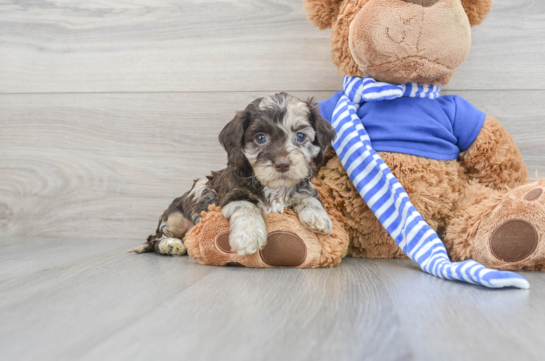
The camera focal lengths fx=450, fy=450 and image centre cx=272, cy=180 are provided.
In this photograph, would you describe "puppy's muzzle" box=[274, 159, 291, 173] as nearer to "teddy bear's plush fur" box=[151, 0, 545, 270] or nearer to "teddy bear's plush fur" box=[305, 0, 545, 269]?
"teddy bear's plush fur" box=[151, 0, 545, 270]

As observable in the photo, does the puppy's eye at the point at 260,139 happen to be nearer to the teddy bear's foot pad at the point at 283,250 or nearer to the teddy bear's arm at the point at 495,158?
the teddy bear's foot pad at the point at 283,250

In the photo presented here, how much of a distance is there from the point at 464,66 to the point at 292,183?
→ 4.48 ft

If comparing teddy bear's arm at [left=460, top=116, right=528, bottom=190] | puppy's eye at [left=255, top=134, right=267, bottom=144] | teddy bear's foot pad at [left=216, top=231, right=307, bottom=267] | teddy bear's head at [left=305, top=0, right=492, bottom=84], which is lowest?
teddy bear's foot pad at [left=216, top=231, right=307, bottom=267]

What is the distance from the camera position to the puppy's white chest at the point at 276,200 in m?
1.84

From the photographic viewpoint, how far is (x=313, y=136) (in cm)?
183

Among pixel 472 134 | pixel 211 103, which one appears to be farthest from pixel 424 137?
pixel 211 103

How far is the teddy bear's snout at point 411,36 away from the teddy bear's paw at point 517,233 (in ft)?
2.01

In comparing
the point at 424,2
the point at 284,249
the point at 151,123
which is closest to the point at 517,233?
the point at 284,249

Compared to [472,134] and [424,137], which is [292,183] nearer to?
[424,137]

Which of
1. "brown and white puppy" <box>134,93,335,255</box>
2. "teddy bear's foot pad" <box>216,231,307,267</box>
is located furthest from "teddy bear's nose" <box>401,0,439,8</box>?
"teddy bear's foot pad" <box>216,231,307,267</box>

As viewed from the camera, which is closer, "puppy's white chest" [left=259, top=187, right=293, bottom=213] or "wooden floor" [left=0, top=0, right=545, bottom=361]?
"wooden floor" [left=0, top=0, right=545, bottom=361]

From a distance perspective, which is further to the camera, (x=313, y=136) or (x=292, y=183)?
(x=313, y=136)

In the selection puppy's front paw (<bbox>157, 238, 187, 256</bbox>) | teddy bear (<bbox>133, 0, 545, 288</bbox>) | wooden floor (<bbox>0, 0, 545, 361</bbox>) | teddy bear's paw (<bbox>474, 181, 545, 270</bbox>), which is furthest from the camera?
puppy's front paw (<bbox>157, 238, 187, 256</bbox>)

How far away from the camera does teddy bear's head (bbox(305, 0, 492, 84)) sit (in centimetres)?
→ 178
